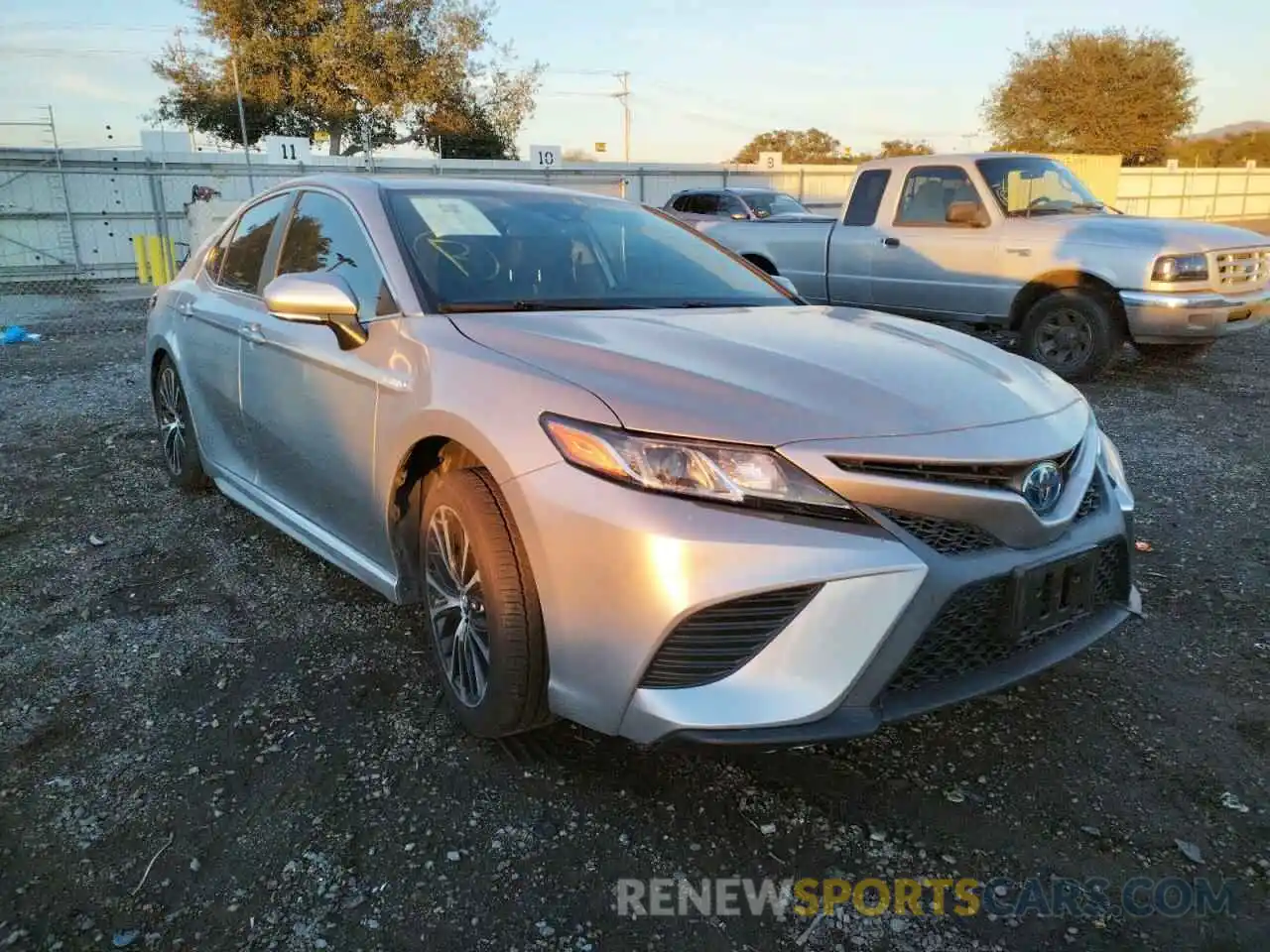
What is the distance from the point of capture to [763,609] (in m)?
2.03

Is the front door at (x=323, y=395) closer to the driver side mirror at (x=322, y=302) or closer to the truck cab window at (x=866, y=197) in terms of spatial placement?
the driver side mirror at (x=322, y=302)

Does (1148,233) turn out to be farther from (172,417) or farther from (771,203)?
(771,203)

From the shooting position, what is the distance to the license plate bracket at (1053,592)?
2189 mm

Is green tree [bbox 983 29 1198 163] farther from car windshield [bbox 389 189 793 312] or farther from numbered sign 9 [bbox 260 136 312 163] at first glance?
car windshield [bbox 389 189 793 312]

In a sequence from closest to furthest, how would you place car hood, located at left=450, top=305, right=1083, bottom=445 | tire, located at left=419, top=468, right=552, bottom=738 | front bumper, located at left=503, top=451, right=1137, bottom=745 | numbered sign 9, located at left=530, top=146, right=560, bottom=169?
front bumper, located at left=503, top=451, right=1137, bottom=745, car hood, located at left=450, top=305, right=1083, bottom=445, tire, located at left=419, top=468, right=552, bottom=738, numbered sign 9, located at left=530, top=146, right=560, bottom=169

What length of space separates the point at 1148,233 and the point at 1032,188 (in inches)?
46.2

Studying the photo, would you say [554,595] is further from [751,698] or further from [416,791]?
[416,791]

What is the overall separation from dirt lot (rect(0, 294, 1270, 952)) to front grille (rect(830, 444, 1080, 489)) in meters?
0.76

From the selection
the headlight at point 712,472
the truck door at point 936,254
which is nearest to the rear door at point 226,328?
the headlight at point 712,472

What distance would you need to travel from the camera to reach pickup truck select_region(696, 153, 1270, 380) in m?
7.18

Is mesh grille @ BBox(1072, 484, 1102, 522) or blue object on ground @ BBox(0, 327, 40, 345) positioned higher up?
mesh grille @ BBox(1072, 484, 1102, 522)

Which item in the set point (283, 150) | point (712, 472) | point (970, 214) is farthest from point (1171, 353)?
point (283, 150)

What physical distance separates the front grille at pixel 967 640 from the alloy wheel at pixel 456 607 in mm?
1074
